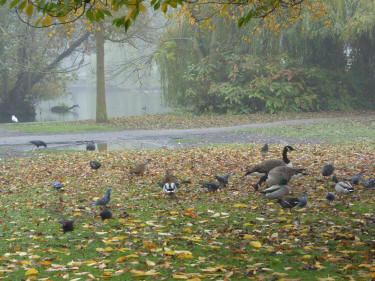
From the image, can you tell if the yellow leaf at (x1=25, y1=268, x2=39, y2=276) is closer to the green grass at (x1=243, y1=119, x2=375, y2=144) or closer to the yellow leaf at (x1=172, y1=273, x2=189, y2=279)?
the yellow leaf at (x1=172, y1=273, x2=189, y2=279)

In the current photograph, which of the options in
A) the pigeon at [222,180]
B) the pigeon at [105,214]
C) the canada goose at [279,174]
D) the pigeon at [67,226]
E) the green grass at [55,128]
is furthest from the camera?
the green grass at [55,128]

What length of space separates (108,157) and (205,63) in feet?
60.2

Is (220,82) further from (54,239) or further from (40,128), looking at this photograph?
(54,239)

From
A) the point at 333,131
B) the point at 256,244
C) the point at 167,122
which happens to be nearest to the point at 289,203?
the point at 256,244

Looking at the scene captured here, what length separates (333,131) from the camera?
73.7ft

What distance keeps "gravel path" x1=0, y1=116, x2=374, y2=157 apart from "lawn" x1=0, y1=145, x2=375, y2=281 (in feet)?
22.0

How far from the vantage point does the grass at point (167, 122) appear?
25880 mm

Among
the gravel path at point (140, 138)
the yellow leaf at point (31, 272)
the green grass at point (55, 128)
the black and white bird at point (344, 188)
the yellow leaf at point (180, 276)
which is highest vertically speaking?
the green grass at point (55, 128)

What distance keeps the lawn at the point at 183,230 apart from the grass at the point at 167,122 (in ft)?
42.3

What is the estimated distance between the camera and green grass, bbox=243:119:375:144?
20.2m


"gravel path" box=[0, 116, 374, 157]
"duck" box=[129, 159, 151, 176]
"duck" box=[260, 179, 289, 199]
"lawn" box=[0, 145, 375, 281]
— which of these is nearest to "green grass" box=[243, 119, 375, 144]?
"gravel path" box=[0, 116, 374, 157]

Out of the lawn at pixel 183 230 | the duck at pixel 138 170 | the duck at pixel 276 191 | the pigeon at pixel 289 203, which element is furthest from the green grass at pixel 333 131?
the pigeon at pixel 289 203

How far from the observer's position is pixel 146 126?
2675 centimetres

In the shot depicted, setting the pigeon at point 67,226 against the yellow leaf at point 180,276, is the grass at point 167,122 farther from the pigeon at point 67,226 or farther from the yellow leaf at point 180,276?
the yellow leaf at point 180,276
